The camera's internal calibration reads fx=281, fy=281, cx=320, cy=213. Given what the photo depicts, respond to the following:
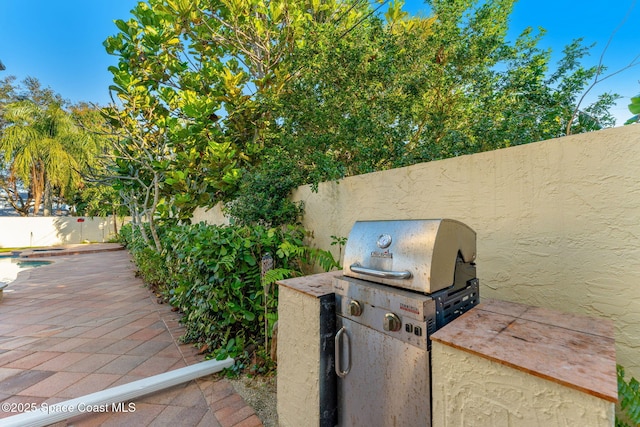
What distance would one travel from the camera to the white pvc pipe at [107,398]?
226 centimetres

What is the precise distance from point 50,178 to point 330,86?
21149 mm

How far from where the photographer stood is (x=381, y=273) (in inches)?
62.1

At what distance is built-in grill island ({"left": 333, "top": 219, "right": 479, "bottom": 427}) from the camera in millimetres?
1416

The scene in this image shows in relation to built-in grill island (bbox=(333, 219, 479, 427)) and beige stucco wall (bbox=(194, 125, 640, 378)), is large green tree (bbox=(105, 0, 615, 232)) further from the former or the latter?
built-in grill island (bbox=(333, 219, 479, 427))

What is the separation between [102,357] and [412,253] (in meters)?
3.92

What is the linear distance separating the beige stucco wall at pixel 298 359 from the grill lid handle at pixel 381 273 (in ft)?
1.21

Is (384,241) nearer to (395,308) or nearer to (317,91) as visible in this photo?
(395,308)

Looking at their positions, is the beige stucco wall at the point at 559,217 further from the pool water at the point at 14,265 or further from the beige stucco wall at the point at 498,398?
the pool water at the point at 14,265

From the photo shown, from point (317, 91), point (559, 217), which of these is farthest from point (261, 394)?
point (317, 91)

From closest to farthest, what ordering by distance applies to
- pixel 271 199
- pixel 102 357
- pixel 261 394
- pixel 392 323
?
1. pixel 392 323
2. pixel 261 394
3. pixel 102 357
4. pixel 271 199

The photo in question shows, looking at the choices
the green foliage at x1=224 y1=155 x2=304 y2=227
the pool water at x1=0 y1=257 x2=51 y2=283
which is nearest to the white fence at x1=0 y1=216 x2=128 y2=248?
the pool water at x1=0 y1=257 x2=51 y2=283

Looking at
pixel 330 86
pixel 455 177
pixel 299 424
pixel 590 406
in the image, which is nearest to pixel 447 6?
pixel 330 86

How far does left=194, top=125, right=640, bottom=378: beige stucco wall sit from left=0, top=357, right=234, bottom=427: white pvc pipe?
2796 millimetres

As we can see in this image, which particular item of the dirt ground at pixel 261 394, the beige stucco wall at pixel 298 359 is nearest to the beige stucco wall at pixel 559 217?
the beige stucco wall at pixel 298 359
